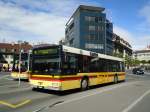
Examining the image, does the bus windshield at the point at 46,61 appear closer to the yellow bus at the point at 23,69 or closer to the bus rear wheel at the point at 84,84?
the bus rear wheel at the point at 84,84

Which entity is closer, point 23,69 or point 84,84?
point 84,84

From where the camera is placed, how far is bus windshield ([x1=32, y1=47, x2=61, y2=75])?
1462cm

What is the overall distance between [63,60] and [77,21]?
3250 inches

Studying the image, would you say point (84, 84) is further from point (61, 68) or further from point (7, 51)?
point (7, 51)

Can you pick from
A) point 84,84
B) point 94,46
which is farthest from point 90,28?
point 84,84

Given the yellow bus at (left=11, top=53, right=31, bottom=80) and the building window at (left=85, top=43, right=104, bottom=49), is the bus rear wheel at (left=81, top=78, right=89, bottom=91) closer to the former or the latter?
the yellow bus at (left=11, top=53, right=31, bottom=80)

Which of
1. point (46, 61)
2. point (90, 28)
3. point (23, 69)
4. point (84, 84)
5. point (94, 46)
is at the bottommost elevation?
point (84, 84)

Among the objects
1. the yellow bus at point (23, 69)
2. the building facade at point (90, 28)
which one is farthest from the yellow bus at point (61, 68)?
the building facade at point (90, 28)

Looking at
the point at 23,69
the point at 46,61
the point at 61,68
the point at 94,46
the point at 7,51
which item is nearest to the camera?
the point at 61,68

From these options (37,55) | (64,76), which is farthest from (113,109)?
(37,55)

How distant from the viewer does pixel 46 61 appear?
15148mm

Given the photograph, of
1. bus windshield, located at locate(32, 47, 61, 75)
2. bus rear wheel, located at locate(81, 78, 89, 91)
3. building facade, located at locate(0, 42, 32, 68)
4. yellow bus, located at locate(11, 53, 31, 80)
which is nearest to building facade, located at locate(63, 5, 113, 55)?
building facade, located at locate(0, 42, 32, 68)

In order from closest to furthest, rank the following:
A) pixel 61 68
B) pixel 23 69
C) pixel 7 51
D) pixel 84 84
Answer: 1. pixel 61 68
2. pixel 84 84
3. pixel 23 69
4. pixel 7 51

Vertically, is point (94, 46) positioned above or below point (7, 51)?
above
